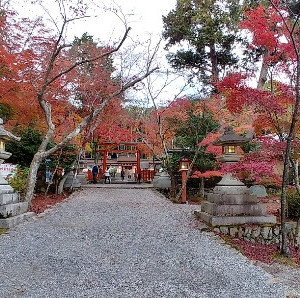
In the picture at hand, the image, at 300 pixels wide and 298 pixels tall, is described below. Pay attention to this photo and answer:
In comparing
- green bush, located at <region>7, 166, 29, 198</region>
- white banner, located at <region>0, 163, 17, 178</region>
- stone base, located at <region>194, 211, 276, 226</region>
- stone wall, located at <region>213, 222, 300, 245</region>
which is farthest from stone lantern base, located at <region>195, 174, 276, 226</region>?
white banner, located at <region>0, 163, 17, 178</region>

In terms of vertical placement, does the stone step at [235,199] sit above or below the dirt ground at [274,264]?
above

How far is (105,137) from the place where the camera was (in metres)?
23.5

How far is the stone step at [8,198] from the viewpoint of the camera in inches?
277

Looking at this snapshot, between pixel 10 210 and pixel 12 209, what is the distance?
125 mm

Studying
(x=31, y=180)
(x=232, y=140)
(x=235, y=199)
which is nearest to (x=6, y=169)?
(x=31, y=180)

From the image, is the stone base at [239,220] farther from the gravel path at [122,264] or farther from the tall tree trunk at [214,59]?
the tall tree trunk at [214,59]

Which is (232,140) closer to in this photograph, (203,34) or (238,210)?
(238,210)

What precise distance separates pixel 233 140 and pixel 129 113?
14.6 metres

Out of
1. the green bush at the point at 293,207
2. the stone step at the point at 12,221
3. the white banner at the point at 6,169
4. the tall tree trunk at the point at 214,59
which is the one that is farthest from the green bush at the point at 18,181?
the tall tree trunk at the point at 214,59

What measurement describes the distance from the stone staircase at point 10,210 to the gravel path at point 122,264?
10.6 inches

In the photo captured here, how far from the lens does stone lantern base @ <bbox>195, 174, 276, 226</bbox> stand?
724 centimetres

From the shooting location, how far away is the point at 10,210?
290 inches

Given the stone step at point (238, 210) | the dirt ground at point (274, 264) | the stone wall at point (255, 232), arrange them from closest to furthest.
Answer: the dirt ground at point (274, 264) → the stone wall at point (255, 232) → the stone step at point (238, 210)

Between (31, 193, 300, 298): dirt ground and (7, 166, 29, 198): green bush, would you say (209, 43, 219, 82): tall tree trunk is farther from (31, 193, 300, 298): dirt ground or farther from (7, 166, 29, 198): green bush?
(31, 193, 300, 298): dirt ground
